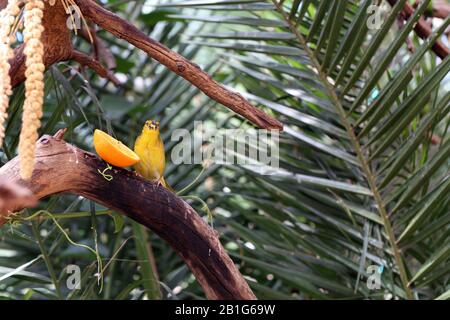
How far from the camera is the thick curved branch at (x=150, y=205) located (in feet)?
3.18

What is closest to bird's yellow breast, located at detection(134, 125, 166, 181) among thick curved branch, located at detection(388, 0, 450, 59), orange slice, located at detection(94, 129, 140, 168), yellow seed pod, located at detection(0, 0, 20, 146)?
orange slice, located at detection(94, 129, 140, 168)

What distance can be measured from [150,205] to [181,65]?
0.21 metres

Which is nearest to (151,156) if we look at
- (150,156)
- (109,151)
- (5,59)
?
(150,156)

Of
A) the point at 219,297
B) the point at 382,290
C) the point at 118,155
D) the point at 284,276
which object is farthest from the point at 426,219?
the point at 118,155

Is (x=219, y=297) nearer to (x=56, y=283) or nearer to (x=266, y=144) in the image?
(x=56, y=283)

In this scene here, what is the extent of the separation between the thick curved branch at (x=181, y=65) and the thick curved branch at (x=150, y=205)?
0.16 m

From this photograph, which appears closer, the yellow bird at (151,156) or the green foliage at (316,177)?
the yellow bird at (151,156)

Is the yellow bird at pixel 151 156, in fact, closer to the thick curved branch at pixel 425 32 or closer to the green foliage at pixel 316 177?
the green foliage at pixel 316 177

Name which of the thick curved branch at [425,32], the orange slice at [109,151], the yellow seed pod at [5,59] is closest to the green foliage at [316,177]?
the thick curved branch at [425,32]

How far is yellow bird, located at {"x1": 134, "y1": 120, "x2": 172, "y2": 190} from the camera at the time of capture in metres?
1.22

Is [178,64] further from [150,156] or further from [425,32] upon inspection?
[425,32]

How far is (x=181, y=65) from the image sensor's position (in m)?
1.03

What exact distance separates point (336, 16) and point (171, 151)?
702 mm
